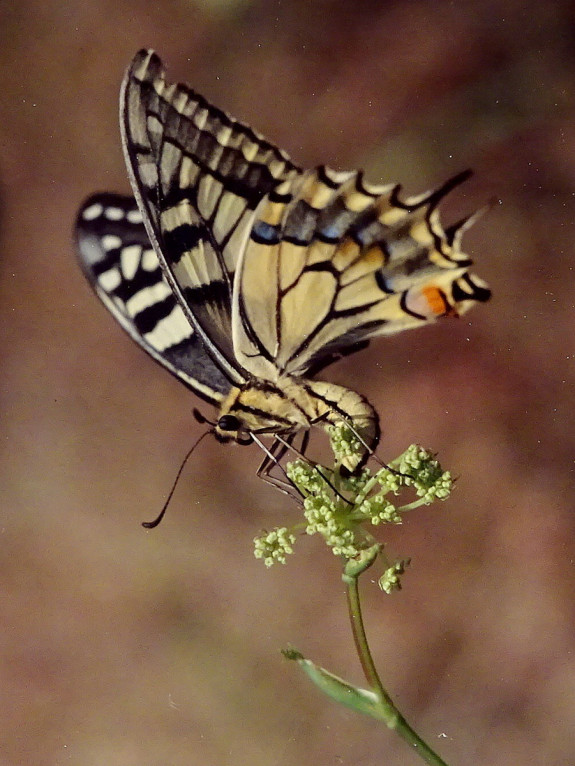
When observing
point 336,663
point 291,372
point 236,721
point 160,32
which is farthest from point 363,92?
point 236,721

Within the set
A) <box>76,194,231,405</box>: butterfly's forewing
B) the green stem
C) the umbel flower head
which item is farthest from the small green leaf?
<box>76,194,231,405</box>: butterfly's forewing

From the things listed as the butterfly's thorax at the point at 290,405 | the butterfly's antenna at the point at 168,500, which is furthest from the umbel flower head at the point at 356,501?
the butterfly's antenna at the point at 168,500

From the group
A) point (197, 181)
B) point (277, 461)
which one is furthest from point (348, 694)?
point (197, 181)

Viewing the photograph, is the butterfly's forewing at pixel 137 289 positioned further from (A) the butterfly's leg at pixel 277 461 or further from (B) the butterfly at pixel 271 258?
(A) the butterfly's leg at pixel 277 461

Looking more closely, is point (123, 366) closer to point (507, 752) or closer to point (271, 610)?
point (271, 610)

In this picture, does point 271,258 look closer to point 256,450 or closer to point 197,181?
point 197,181

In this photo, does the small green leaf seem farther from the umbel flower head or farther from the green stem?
the umbel flower head

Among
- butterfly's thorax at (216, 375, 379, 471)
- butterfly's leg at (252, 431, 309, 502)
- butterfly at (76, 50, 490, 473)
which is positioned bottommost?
butterfly's leg at (252, 431, 309, 502)

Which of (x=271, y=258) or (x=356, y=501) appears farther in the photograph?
(x=271, y=258)
